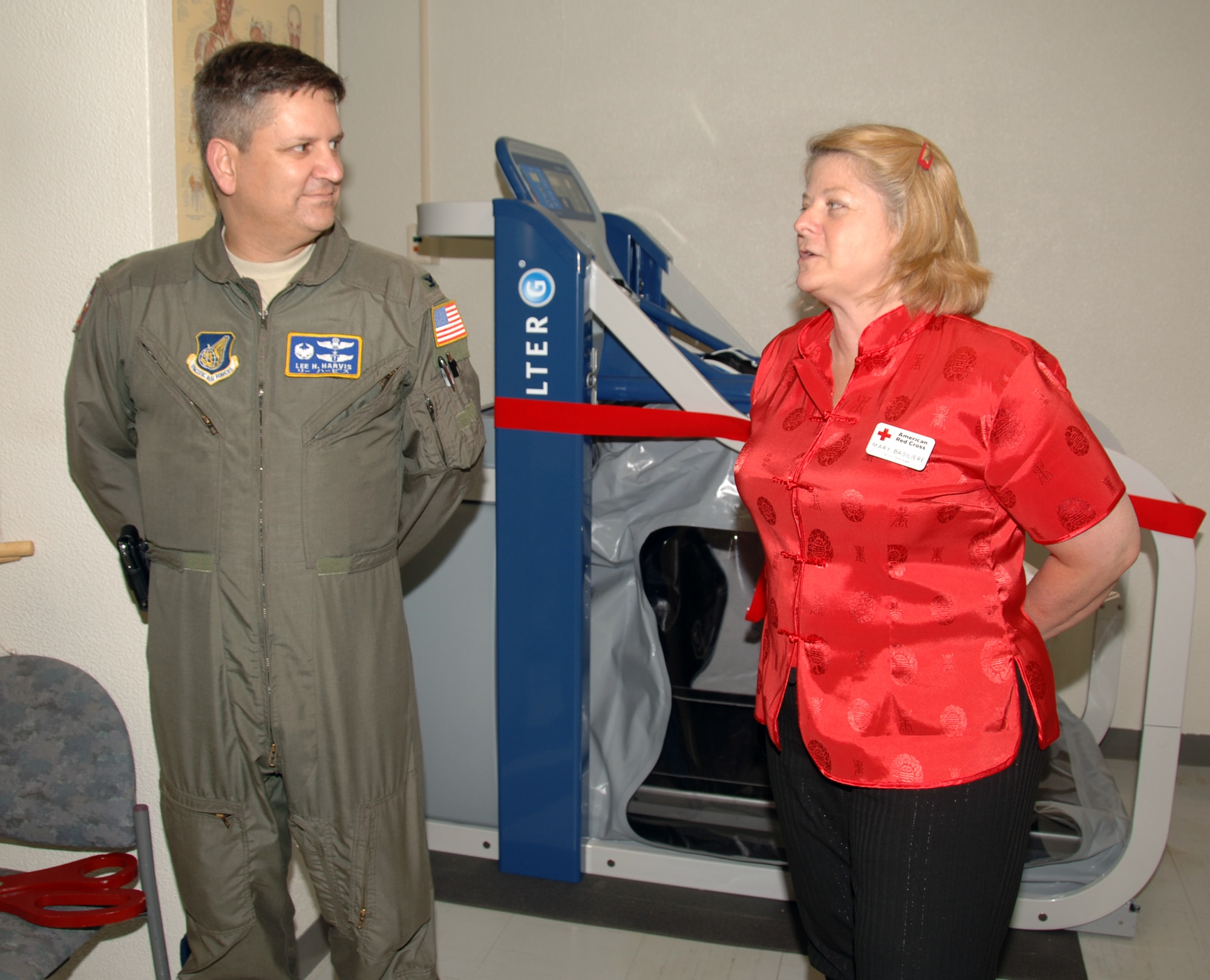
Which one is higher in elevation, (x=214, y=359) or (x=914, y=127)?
(x=914, y=127)

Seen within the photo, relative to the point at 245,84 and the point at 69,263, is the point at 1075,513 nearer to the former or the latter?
the point at 245,84

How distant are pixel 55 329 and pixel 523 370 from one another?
93 cm

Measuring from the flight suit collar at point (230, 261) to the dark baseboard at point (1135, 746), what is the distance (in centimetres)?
290

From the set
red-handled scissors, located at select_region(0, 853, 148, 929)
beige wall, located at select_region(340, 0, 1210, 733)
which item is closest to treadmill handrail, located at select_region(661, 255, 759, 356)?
beige wall, located at select_region(340, 0, 1210, 733)

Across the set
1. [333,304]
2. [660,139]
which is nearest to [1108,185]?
[660,139]

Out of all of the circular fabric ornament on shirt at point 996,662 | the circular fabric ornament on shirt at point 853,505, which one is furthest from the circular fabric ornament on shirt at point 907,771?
the circular fabric ornament on shirt at point 853,505

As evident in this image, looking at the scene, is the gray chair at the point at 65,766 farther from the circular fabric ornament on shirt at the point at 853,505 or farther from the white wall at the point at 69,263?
the circular fabric ornament on shirt at the point at 853,505

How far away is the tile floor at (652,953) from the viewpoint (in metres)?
2.14

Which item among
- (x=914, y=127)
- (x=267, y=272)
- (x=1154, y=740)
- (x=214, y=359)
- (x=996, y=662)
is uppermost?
(x=914, y=127)

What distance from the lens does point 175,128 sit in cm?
174

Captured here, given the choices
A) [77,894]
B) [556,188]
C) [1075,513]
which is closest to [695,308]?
[556,188]

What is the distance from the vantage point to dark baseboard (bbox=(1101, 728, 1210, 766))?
3.21m

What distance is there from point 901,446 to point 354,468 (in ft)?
2.81

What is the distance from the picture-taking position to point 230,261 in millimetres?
1575
